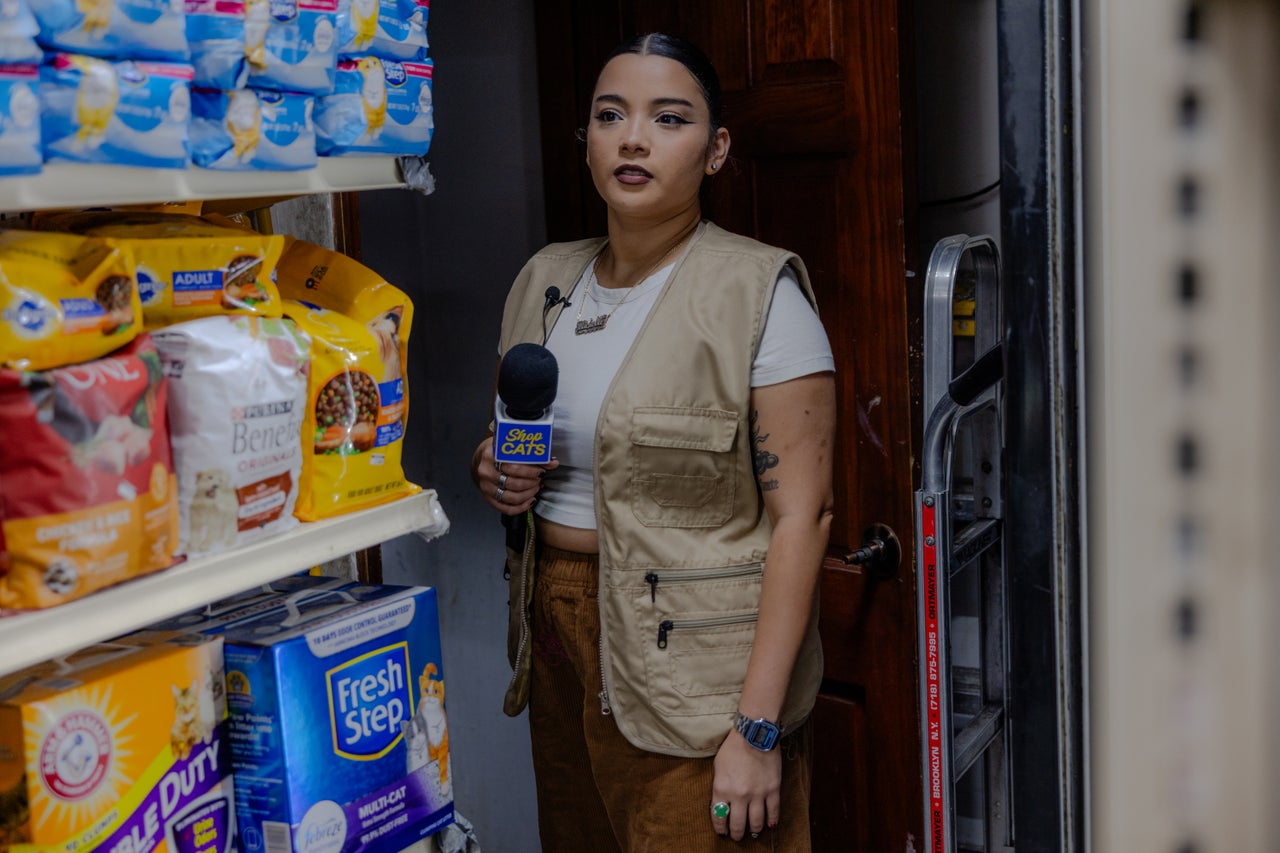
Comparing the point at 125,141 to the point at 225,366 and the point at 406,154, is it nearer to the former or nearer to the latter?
the point at 225,366

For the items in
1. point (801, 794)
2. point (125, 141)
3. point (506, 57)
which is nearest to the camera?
point (125, 141)

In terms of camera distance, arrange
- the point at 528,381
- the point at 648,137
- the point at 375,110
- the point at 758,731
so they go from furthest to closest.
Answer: the point at 648,137 → the point at 758,731 → the point at 528,381 → the point at 375,110

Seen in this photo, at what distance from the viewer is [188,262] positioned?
1.04 m

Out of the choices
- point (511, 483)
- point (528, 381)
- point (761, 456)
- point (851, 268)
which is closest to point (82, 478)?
point (528, 381)

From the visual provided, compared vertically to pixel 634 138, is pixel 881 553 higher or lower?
lower

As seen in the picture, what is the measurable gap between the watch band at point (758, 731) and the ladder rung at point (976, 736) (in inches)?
10.5

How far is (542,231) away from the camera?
273cm

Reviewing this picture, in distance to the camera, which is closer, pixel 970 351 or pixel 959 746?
pixel 959 746

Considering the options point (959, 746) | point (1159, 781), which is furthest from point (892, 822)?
point (1159, 781)

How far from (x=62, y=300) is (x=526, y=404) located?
692mm

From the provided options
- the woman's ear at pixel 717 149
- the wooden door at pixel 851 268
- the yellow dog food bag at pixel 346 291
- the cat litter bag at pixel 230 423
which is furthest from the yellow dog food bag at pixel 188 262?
the wooden door at pixel 851 268

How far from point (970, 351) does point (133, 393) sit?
67.6 inches

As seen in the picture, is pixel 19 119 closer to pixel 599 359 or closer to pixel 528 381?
pixel 528 381

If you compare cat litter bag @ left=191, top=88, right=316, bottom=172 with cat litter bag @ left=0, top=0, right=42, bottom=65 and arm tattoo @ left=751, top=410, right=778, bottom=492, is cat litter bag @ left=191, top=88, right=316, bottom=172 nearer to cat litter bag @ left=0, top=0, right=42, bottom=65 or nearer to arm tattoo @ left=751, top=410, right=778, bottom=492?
cat litter bag @ left=0, top=0, right=42, bottom=65
